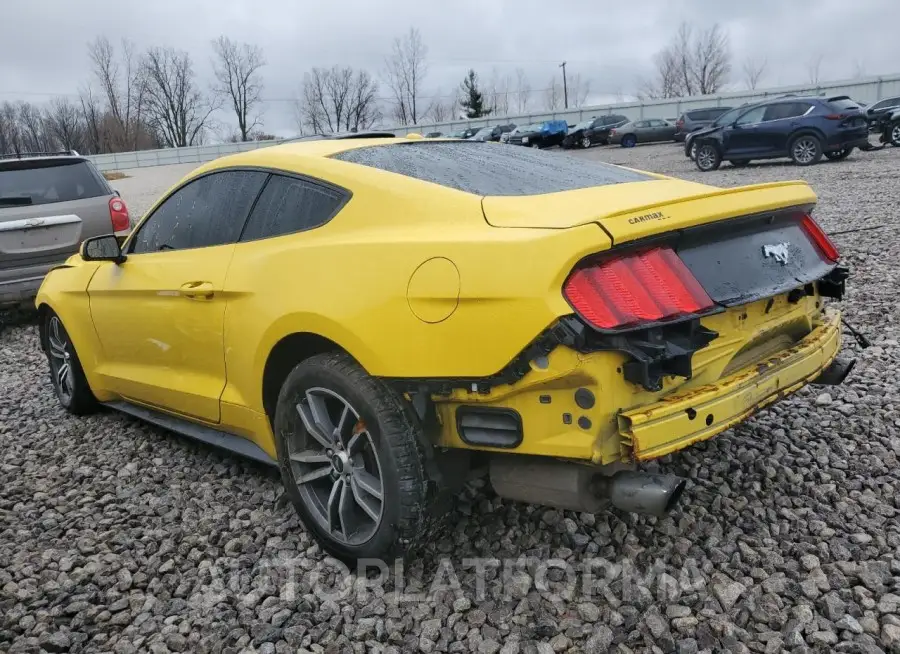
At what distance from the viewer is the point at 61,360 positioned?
4.76m

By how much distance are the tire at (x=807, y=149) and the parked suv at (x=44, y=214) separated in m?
13.9

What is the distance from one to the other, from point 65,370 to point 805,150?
15.7m

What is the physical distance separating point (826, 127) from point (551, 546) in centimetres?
1578

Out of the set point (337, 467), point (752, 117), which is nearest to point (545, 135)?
point (752, 117)

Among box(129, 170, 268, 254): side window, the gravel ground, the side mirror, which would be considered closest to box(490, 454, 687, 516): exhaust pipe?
the gravel ground

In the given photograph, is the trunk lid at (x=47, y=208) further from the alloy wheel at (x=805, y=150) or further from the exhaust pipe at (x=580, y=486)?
the alloy wheel at (x=805, y=150)

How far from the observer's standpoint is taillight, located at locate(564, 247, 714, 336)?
209 centimetres

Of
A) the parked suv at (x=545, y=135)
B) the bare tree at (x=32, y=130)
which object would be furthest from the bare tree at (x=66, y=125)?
the parked suv at (x=545, y=135)

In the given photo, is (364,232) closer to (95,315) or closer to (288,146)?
(288,146)

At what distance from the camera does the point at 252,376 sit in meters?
2.94

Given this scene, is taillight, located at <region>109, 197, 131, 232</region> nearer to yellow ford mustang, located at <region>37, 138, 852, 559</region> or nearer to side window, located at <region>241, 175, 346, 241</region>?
yellow ford mustang, located at <region>37, 138, 852, 559</region>

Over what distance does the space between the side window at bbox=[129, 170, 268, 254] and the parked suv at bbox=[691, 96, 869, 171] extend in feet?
50.6

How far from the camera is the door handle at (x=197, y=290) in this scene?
307cm

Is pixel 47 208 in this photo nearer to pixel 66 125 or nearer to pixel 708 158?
pixel 708 158
